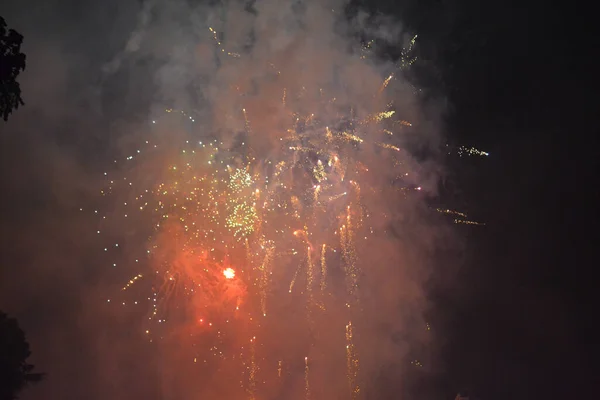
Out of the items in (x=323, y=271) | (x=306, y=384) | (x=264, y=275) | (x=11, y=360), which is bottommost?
(x=11, y=360)

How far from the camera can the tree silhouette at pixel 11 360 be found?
31.1ft

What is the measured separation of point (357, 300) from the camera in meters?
14.8

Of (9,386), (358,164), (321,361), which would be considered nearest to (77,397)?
(9,386)

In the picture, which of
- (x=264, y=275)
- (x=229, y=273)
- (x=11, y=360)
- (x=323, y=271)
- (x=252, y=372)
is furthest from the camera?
(x=252, y=372)

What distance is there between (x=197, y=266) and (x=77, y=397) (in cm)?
701

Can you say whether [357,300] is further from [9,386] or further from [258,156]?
[9,386]

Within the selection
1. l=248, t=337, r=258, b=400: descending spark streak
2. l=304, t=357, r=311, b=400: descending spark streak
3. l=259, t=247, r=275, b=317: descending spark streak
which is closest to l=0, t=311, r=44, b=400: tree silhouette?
l=259, t=247, r=275, b=317: descending spark streak

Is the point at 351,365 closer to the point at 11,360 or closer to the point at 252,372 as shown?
the point at 252,372

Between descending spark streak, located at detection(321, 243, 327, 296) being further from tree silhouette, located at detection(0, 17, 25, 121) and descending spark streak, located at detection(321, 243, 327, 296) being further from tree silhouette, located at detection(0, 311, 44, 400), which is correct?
tree silhouette, located at detection(0, 17, 25, 121)

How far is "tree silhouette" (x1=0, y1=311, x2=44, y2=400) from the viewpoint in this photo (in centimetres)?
948

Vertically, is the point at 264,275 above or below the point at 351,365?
above

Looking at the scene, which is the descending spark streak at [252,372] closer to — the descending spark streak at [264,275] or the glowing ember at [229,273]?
the descending spark streak at [264,275]

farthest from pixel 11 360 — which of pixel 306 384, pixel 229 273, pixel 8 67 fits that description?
pixel 306 384

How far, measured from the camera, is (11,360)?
32.1 ft
